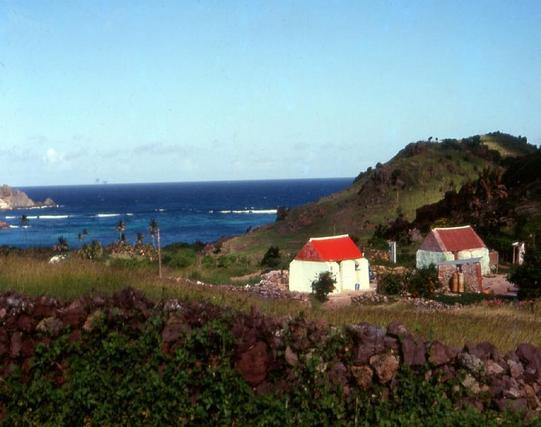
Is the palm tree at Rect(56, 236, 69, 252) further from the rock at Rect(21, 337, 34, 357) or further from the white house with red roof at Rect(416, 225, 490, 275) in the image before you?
the rock at Rect(21, 337, 34, 357)

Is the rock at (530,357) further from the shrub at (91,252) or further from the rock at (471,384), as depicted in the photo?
the shrub at (91,252)

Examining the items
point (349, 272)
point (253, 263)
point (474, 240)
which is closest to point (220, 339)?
point (349, 272)

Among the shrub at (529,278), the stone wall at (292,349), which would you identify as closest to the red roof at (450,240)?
the shrub at (529,278)

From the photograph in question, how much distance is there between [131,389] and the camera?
818 centimetres

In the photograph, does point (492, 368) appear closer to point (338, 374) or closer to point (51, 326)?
point (338, 374)

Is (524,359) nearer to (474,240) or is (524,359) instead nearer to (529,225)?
(474,240)

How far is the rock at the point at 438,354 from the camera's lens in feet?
27.8

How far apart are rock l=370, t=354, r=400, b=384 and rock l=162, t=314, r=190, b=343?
2427 mm

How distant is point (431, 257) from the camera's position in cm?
4331

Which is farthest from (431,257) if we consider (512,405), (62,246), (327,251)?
(512,405)

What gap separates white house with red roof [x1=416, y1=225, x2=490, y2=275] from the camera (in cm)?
4272

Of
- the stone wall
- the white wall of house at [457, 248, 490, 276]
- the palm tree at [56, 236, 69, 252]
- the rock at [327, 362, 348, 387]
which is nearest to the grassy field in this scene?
the stone wall

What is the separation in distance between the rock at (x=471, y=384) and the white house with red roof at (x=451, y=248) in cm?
3415

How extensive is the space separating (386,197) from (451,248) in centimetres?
4445
